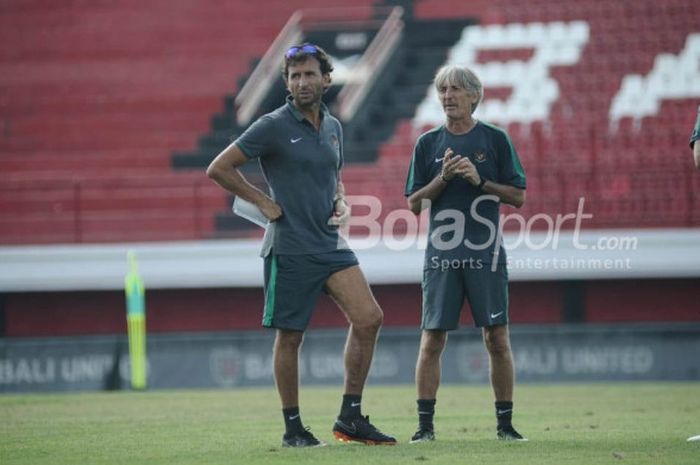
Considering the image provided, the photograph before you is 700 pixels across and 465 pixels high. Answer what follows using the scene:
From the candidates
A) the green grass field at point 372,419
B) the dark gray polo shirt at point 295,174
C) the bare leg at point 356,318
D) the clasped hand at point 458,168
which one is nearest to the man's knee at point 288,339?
the bare leg at point 356,318

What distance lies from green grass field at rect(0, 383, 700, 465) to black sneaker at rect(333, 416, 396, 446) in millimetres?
75

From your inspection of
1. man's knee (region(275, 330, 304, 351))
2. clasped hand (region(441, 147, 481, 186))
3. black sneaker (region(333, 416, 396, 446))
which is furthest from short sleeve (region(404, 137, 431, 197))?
black sneaker (region(333, 416, 396, 446))

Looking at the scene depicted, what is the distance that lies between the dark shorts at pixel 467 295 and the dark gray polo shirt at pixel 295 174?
0.67m

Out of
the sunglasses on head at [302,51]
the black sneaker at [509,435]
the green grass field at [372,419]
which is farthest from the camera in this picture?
the black sneaker at [509,435]

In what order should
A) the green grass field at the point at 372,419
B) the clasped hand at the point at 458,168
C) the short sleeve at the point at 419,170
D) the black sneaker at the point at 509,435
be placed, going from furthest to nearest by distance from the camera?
the short sleeve at the point at 419,170 < the black sneaker at the point at 509,435 < the clasped hand at the point at 458,168 < the green grass field at the point at 372,419

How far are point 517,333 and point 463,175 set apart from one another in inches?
348

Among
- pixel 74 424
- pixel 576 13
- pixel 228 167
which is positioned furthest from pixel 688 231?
pixel 228 167

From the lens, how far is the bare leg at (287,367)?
7.98 metres

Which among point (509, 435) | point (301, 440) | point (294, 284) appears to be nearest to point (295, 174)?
point (294, 284)

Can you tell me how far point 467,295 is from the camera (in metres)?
8.37

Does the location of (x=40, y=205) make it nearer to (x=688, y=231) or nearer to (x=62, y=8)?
(x=62, y=8)

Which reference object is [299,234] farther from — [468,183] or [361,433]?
[361,433]

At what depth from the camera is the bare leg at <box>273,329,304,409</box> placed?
314 inches

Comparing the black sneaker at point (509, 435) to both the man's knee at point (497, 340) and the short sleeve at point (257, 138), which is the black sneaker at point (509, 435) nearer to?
the man's knee at point (497, 340)
